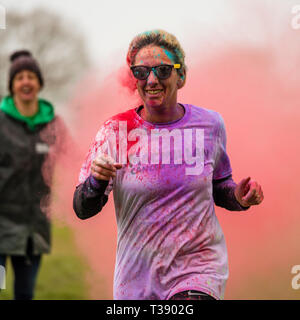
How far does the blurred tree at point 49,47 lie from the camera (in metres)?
5.43

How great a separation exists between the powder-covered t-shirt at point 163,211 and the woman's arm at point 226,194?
0.13 m

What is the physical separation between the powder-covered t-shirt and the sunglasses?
0.82ft

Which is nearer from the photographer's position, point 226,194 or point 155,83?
point 155,83

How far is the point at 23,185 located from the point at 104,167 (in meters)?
1.82

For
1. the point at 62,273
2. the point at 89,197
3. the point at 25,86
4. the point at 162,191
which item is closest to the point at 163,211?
the point at 162,191

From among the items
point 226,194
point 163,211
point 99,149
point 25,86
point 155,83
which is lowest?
point 163,211

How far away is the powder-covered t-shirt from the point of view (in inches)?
127

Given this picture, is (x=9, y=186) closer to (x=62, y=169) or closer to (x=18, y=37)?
(x=62, y=169)

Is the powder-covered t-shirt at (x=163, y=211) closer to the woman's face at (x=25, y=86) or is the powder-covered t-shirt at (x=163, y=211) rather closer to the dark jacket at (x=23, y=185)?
the dark jacket at (x=23, y=185)

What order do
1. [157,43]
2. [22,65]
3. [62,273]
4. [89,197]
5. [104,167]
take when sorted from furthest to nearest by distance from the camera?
[62,273], [22,65], [157,43], [89,197], [104,167]

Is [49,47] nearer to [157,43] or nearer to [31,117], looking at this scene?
[31,117]

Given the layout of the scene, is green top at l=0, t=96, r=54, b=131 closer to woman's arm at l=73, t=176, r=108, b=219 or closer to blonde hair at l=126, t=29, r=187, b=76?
blonde hair at l=126, t=29, r=187, b=76

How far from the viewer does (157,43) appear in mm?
3371
